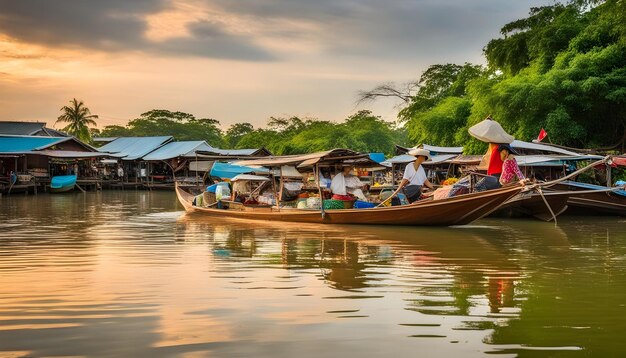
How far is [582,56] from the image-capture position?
18359 mm

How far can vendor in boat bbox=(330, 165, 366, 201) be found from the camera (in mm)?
11906

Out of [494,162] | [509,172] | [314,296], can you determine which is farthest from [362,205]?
[314,296]

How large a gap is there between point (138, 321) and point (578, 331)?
3043mm

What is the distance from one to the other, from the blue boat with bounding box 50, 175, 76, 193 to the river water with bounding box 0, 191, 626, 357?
19.6 m

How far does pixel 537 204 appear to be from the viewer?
43.9ft

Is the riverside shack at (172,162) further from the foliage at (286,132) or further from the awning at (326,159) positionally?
the awning at (326,159)

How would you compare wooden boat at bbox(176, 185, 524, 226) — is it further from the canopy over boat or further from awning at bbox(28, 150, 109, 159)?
awning at bbox(28, 150, 109, 159)

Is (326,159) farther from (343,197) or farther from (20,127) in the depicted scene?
(20,127)

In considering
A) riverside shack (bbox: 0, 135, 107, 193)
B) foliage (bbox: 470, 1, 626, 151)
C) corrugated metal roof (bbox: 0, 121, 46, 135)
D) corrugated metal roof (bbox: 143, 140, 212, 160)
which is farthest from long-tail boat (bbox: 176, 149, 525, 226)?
corrugated metal roof (bbox: 0, 121, 46, 135)

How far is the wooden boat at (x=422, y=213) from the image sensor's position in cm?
1009

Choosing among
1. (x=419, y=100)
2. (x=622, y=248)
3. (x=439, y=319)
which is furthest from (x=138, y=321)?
(x=419, y=100)

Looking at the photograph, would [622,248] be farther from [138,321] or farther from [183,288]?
[138,321]

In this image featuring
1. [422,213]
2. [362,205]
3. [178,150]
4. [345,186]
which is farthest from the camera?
[178,150]

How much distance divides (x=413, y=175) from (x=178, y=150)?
86.9 ft
